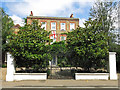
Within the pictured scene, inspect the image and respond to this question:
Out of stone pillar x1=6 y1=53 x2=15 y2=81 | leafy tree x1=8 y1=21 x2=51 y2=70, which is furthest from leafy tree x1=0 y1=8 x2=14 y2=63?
leafy tree x1=8 y1=21 x2=51 y2=70

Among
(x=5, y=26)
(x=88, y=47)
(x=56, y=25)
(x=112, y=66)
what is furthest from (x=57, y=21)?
(x=112, y=66)

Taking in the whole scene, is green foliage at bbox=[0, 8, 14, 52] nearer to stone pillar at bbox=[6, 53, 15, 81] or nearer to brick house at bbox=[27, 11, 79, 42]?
brick house at bbox=[27, 11, 79, 42]

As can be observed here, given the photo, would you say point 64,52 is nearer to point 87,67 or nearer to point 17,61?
point 87,67

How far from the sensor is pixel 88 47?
9.34m

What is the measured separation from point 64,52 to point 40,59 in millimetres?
2044

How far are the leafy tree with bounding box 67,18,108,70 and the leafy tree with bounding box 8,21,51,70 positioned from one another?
1948 mm

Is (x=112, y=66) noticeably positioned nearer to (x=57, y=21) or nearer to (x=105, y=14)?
(x=105, y=14)

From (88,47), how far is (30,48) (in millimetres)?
4110

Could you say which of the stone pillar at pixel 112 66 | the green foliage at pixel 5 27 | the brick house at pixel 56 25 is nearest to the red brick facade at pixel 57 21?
the brick house at pixel 56 25

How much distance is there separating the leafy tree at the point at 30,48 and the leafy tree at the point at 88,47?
1948 millimetres

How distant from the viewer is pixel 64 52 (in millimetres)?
10438

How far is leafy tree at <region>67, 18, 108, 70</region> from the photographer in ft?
30.7

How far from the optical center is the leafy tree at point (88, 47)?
9.35 meters

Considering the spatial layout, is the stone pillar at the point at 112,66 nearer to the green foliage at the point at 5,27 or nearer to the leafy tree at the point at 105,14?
the leafy tree at the point at 105,14
